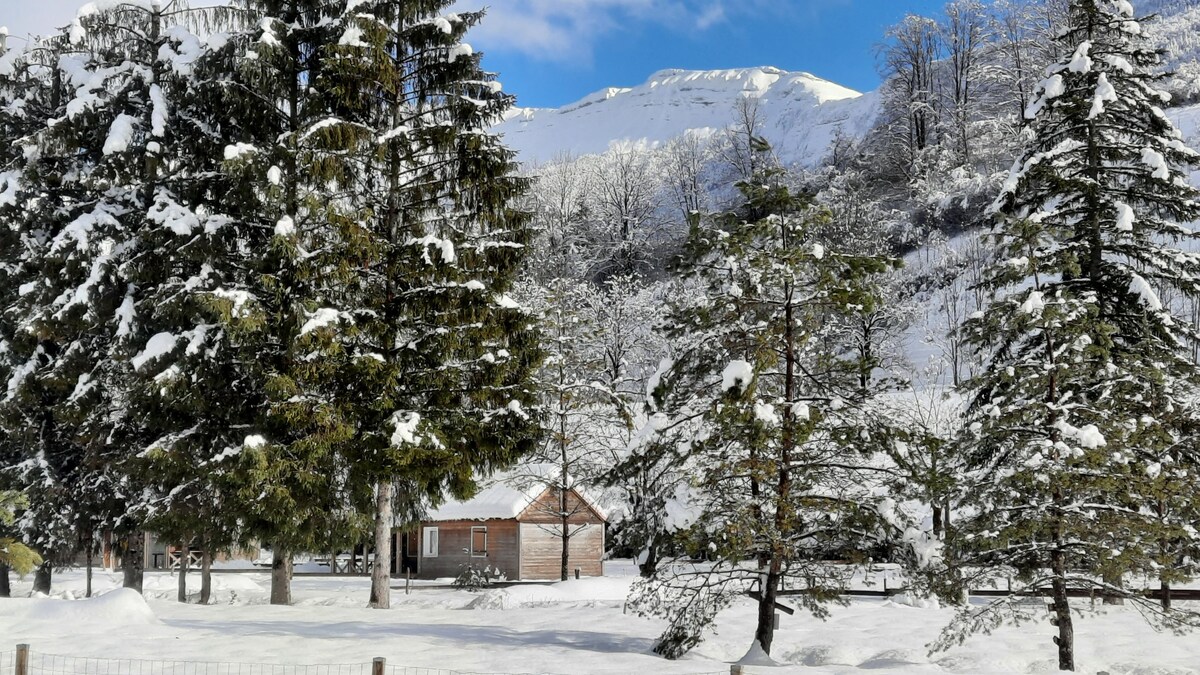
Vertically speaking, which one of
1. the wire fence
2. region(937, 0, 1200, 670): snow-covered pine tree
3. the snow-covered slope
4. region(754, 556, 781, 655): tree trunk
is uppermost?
the snow-covered slope

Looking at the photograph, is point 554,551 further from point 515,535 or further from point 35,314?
point 35,314

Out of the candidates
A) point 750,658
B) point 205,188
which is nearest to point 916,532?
point 750,658

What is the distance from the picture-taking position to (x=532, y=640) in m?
14.6

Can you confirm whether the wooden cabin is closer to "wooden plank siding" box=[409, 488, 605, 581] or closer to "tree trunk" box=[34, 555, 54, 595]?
"wooden plank siding" box=[409, 488, 605, 581]

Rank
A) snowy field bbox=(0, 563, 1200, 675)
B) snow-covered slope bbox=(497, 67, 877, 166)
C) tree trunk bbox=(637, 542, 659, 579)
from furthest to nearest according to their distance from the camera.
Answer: snow-covered slope bbox=(497, 67, 877, 166) → tree trunk bbox=(637, 542, 659, 579) → snowy field bbox=(0, 563, 1200, 675)

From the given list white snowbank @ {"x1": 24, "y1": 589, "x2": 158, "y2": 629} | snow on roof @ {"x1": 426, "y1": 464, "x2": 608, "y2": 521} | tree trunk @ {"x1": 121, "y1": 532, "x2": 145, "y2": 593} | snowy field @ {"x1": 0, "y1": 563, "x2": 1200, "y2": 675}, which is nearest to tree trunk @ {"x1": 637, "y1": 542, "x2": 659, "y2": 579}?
snowy field @ {"x1": 0, "y1": 563, "x2": 1200, "y2": 675}

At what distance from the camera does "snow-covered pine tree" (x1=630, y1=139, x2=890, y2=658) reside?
1236 cm

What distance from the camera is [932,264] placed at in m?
54.9

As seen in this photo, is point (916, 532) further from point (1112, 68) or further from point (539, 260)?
point (539, 260)

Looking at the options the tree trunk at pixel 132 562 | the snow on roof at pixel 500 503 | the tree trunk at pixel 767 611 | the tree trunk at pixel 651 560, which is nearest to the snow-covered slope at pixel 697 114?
the snow on roof at pixel 500 503

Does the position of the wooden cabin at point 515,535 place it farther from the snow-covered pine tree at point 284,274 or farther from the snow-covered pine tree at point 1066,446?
the snow-covered pine tree at point 1066,446

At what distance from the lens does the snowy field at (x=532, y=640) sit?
12.5 meters

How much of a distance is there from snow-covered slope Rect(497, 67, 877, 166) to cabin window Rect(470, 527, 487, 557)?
196 ft

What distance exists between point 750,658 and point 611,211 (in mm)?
58874
